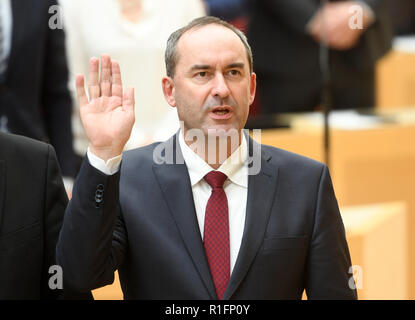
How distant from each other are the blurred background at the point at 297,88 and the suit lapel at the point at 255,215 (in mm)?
309

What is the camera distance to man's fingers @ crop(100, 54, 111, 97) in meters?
1.67

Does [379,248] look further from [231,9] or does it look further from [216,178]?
[231,9]

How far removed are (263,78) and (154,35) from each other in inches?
54.9

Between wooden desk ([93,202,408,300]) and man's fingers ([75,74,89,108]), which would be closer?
man's fingers ([75,74,89,108])

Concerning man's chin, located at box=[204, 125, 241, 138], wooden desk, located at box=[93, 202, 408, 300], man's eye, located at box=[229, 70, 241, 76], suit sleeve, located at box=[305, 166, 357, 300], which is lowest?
wooden desk, located at box=[93, 202, 408, 300]

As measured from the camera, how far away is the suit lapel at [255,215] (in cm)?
171

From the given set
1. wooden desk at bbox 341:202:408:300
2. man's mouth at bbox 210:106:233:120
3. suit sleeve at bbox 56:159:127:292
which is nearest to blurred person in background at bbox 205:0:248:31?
wooden desk at bbox 341:202:408:300

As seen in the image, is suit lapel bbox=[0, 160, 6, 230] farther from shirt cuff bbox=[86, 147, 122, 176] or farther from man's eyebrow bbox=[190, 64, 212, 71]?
man's eyebrow bbox=[190, 64, 212, 71]

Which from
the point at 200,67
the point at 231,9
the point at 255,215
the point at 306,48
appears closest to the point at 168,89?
the point at 200,67

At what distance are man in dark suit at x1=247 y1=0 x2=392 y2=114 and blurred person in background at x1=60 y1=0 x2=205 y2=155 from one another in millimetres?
1105

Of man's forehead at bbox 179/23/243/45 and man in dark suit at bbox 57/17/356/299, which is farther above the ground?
man's forehead at bbox 179/23/243/45

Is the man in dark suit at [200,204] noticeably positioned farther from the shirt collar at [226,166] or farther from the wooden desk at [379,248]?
the wooden desk at [379,248]
